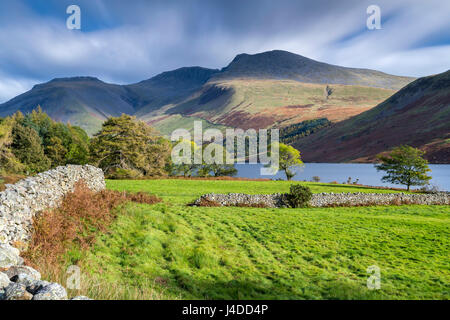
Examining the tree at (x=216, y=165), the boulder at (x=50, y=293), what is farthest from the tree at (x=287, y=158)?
the boulder at (x=50, y=293)

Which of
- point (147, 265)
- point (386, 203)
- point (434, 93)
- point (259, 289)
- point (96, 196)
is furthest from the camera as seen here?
point (434, 93)

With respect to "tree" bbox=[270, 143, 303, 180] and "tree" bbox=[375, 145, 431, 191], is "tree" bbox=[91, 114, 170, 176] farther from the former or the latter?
"tree" bbox=[375, 145, 431, 191]

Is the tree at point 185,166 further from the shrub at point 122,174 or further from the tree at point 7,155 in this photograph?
the tree at point 7,155

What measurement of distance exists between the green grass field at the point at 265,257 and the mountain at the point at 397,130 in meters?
124

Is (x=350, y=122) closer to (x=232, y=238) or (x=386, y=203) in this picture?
(x=386, y=203)

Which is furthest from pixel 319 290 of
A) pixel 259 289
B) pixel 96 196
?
pixel 96 196

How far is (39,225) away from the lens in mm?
8289

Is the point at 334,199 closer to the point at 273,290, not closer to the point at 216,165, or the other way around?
the point at 273,290

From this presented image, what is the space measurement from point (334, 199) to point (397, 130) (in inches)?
5965

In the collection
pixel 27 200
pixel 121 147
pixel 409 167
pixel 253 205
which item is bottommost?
pixel 253 205

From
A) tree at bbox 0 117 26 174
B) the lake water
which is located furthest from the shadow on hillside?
the lake water

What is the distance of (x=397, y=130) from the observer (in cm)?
14525

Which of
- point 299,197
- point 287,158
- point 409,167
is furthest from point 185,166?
point 409,167

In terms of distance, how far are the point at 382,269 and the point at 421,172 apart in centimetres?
4561
